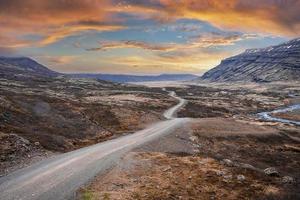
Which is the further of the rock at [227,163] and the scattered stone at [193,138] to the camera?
the scattered stone at [193,138]

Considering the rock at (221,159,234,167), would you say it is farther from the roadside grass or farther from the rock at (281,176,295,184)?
the roadside grass

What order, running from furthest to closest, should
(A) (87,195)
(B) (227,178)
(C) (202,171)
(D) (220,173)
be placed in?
(C) (202,171) < (D) (220,173) < (B) (227,178) < (A) (87,195)

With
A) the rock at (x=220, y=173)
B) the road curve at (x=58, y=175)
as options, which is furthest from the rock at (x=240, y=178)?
the road curve at (x=58, y=175)

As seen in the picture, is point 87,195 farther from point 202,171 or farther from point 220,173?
point 220,173

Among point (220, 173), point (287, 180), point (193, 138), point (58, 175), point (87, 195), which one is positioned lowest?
point (287, 180)

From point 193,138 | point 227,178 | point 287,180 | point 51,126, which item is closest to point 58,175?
point 227,178

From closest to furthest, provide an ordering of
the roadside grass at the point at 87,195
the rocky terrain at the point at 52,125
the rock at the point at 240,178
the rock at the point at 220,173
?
1. the roadside grass at the point at 87,195
2. the rock at the point at 240,178
3. the rock at the point at 220,173
4. the rocky terrain at the point at 52,125

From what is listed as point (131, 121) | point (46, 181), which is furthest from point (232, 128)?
point (46, 181)

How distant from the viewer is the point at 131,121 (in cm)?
8488

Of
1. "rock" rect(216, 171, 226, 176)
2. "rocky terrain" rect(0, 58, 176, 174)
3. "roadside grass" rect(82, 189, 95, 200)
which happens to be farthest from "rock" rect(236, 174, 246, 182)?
"rocky terrain" rect(0, 58, 176, 174)

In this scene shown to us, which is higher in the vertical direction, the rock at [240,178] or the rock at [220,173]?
the rock at [220,173]

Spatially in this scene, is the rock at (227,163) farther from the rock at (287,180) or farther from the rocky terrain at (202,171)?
the rock at (287,180)

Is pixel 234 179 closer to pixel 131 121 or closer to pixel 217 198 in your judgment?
pixel 217 198

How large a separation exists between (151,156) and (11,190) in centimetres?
1984
